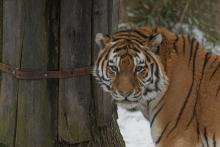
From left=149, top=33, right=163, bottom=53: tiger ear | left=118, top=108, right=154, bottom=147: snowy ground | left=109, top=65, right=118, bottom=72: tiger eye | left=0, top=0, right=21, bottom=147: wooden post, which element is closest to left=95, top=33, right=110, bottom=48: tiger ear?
left=109, top=65, right=118, bottom=72: tiger eye

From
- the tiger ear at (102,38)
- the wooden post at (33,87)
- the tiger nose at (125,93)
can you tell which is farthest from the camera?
the wooden post at (33,87)

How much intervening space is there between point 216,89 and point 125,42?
682mm

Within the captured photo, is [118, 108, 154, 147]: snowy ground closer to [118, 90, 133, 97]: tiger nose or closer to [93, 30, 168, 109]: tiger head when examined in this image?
[93, 30, 168, 109]: tiger head

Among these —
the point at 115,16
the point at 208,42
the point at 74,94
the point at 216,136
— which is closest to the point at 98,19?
the point at 115,16

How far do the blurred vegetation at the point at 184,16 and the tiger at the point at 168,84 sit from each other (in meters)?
6.96

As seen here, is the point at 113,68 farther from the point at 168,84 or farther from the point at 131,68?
the point at 168,84

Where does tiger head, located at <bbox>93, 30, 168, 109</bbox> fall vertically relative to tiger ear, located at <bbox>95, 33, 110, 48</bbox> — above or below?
below

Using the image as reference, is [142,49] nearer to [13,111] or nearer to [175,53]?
[175,53]

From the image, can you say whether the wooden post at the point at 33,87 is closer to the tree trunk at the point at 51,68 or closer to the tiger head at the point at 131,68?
the tree trunk at the point at 51,68

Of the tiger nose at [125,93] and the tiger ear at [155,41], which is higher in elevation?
the tiger ear at [155,41]

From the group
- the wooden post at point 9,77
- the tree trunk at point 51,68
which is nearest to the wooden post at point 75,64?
the tree trunk at point 51,68

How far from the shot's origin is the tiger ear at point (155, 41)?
4031 mm

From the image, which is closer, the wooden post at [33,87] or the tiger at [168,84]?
the tiger at [168,84]

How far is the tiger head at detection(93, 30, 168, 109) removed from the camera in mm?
4016
